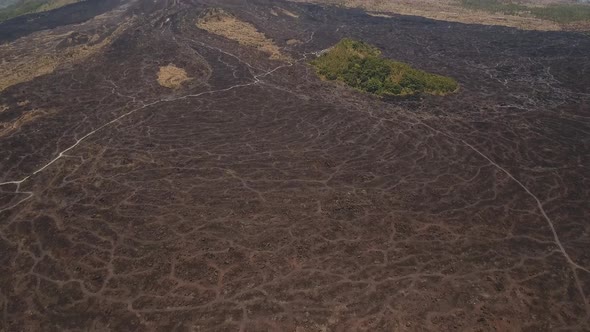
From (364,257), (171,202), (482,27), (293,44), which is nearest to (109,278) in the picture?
(171,202)

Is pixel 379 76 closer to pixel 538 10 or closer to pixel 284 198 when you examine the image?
pixel 284 198

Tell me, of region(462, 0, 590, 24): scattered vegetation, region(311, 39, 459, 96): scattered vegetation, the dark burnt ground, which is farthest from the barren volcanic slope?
region(462, 0, 590, 24): scattered vegetation

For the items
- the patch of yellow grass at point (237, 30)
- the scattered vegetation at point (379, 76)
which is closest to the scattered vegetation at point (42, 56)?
the patch of yellow grass at point (237, 30)

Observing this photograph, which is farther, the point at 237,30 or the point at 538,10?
the point at 538,10

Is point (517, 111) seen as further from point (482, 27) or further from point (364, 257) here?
point (482, 27)

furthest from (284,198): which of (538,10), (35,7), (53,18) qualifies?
(35,7)

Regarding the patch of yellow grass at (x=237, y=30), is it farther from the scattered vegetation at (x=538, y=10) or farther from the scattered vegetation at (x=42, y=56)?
the scattered vegetation at (x=538, y=10)
